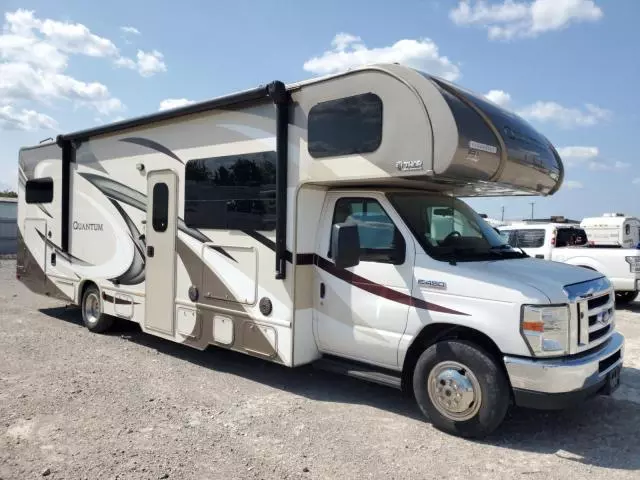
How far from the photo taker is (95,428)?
473cm

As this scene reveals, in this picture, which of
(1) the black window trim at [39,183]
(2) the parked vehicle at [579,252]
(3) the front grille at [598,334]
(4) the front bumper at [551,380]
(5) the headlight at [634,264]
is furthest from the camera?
(2) the parked vehicle at [579,252]

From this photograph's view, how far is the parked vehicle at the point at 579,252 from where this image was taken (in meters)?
11.6

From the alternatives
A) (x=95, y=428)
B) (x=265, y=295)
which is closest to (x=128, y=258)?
(x=265, y=295)

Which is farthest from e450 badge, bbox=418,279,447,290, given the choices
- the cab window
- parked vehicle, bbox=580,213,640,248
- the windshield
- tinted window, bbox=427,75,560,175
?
parked vehicle, bbox=580,213,640,248

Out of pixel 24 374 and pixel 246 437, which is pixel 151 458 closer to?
pixel 246 437

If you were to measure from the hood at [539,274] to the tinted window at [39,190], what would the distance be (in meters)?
7.45

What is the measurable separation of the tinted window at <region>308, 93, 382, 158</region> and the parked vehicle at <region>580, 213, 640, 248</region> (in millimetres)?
10527

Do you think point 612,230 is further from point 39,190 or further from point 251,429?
point 39,190

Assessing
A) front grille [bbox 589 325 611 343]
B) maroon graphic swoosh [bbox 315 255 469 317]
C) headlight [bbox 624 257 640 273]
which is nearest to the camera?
front grille [bbox 589 325 611 343]

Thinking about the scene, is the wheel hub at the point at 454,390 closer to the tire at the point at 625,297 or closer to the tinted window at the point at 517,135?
the tinted window at the point at 517,135

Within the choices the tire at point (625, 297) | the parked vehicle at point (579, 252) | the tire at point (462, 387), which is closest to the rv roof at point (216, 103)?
the tire at point (462, 387)

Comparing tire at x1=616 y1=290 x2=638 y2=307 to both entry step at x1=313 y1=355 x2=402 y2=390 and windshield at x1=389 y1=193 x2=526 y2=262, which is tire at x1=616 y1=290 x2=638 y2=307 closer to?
windshield at x1=389 y1=193 x2=526 y2=262

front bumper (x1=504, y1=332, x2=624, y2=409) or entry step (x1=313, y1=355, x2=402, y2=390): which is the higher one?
front bumper (x1=504, y1=332, x2=624, y2=409)

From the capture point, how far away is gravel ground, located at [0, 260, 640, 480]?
13.4 ft
